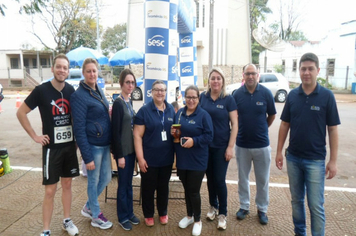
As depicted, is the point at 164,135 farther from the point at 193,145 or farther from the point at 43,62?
the point at 43,62

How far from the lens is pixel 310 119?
2.70 m

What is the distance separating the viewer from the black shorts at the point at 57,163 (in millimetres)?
2883

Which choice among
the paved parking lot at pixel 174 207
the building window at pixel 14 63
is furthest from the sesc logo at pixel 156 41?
the building window at pixel 14 63

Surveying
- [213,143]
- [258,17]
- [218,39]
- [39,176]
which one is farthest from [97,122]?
[258,17]

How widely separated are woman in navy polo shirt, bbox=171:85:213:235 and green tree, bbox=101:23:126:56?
39.5 metres

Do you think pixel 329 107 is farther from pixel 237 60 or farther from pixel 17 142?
pixel 237 60

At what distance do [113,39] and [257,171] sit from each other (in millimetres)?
40370

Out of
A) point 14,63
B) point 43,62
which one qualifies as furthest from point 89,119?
point 43,62

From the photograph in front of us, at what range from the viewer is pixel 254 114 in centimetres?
327

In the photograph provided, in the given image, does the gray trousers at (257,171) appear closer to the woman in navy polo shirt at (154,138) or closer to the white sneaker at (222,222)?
the white sneaker at (222,222)

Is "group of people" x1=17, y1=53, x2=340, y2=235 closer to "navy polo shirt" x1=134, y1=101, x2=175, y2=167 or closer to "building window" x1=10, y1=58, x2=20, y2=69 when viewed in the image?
"navy polo shirt" x1=134, y1=101, x2=175, y2=167

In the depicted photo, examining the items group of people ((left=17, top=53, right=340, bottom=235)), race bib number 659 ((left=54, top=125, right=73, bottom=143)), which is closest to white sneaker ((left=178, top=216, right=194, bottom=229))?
group of people ((left=17, top=53, right=340, bottom=235))

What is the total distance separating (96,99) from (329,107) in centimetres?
236

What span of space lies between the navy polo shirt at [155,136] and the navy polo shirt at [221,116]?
481 millimetres
